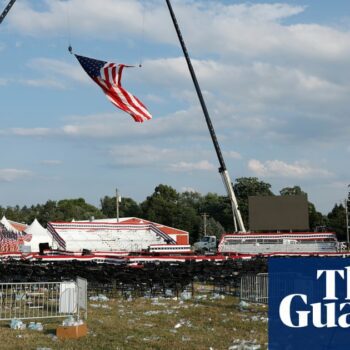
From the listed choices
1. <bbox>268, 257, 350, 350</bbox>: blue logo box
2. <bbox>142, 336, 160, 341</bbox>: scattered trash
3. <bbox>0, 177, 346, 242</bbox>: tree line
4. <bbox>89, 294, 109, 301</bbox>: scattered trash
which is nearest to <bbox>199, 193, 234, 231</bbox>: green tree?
<bbox>0, 177, 346, 242</bbox>: tree line

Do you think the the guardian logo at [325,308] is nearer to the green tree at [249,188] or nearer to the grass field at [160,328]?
the grass field at [160,328]

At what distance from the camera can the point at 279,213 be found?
2299 inches

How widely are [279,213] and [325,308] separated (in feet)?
170

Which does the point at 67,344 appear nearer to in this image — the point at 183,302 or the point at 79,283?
the point at 79,283

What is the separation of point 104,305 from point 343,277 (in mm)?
12456

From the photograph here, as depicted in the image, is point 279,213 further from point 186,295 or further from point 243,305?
point 243,305

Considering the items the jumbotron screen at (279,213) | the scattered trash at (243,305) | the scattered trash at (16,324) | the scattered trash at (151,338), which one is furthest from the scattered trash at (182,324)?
the jumbotron screen at (279,213)

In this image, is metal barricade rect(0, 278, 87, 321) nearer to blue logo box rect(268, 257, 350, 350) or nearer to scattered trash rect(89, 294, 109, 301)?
scattered trash rect(89, 294, 109, 301)

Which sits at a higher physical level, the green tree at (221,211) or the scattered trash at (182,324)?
the green tree at (221,211)

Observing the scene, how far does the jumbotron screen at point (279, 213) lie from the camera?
58312 mm

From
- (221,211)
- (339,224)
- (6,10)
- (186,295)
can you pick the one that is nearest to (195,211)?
(221,211)

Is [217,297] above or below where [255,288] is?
below

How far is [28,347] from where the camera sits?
11.6 m

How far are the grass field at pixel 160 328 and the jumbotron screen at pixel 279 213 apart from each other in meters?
39.7
